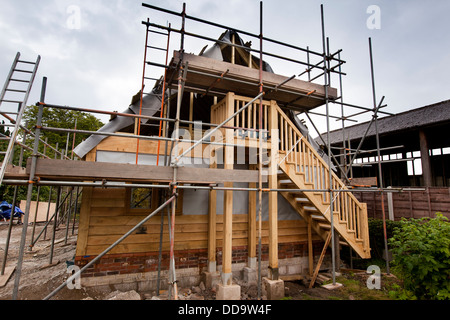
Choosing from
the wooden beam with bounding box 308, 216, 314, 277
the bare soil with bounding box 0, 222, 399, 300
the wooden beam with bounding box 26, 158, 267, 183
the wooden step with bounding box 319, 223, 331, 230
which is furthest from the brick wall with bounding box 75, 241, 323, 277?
the wooden beam with bounding box 26, 158, 267, 183

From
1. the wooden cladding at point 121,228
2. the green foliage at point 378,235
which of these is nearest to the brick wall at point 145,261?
the wooden cladding at point 121,228

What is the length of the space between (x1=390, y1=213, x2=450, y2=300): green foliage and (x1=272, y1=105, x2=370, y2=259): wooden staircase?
1669 mm

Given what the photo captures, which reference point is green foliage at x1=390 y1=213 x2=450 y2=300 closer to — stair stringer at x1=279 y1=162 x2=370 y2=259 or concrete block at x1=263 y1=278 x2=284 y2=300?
stair stringer at x1=279 y1=162 x2=370 y2=259

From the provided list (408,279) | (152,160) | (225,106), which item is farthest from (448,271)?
(152,160)

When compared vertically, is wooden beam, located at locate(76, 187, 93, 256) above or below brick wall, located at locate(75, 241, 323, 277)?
above

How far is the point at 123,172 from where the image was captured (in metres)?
3.93

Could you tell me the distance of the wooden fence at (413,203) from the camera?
8633mm

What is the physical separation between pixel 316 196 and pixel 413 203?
615cm

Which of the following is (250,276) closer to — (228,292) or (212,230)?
(228,292)

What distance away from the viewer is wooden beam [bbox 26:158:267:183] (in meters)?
3.55

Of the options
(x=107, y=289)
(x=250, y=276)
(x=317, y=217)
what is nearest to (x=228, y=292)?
(x=250, y=276)

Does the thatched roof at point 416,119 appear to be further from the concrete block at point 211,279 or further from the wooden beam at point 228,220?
the concrete block at point 211,279
